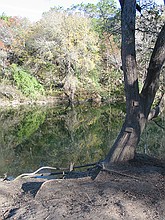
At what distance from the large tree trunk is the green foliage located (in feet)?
58.7

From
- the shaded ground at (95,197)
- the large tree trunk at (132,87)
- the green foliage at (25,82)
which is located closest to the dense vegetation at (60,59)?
the green foliage at (25,82)

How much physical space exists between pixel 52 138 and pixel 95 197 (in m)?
7.86

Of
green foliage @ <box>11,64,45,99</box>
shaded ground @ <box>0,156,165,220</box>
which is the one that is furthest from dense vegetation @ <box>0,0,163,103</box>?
shaded ground @ <box>0,156,165,220</box>

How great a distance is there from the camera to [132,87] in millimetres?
4258

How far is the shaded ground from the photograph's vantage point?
297 centimetres

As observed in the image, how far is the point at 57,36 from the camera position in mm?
21219

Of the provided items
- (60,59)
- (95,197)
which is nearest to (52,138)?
(95,197)

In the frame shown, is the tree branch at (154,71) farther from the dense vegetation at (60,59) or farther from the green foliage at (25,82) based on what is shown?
the green foliage at (25,82)

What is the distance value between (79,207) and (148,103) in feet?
7.06

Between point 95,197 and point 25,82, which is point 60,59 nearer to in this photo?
point 25,82

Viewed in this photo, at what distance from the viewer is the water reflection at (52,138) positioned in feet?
25.3

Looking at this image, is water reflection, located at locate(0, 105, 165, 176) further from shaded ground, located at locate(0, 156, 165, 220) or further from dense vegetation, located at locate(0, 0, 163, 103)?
dense vegetation, located at locate(0, 0, 163, 103)

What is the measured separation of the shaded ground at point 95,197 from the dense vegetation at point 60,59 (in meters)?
17.3

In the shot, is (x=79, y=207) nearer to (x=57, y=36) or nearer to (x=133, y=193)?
(x=133, y=193)
